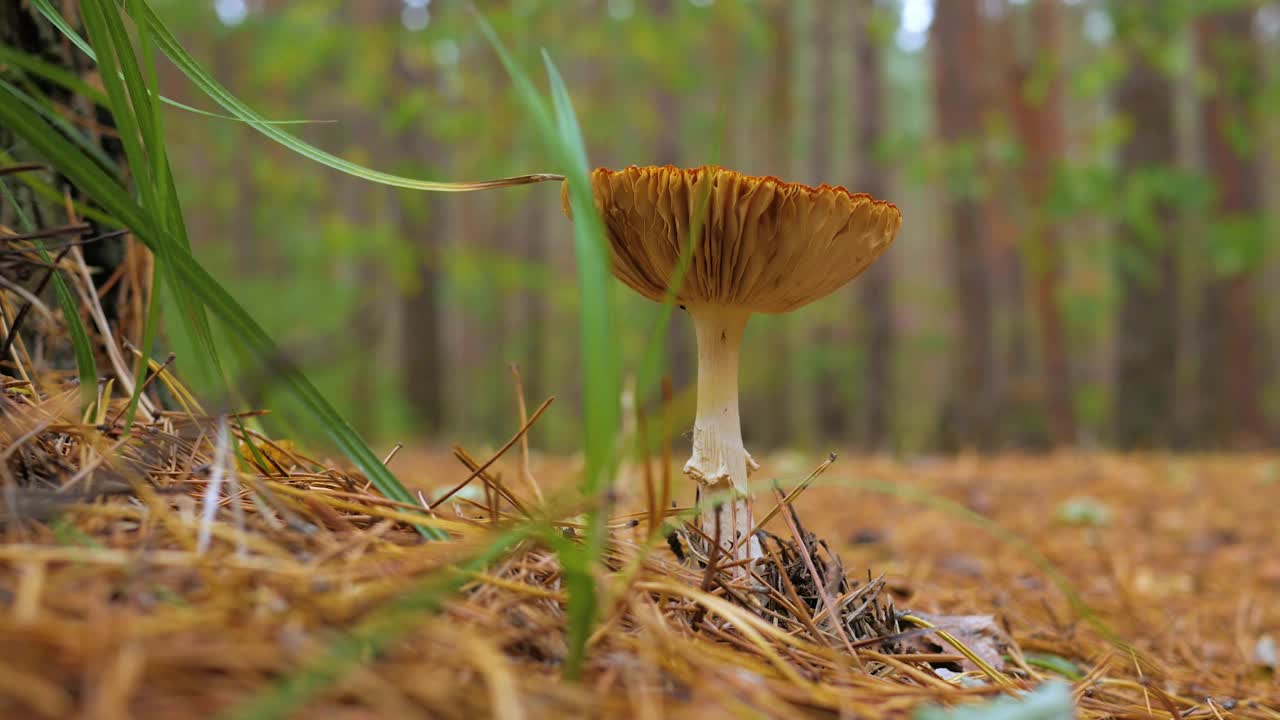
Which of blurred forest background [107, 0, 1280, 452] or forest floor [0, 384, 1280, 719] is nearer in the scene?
forest floor [0, 384, 1280, 719]

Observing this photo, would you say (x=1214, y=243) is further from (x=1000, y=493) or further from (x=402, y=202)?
(x=402, y=202)

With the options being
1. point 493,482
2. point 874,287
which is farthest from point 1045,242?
point 493,482

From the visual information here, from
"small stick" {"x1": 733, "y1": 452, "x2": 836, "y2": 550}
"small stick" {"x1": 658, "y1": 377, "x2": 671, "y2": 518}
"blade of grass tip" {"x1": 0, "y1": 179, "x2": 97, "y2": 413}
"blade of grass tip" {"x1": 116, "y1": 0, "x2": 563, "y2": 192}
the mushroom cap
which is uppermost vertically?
"blade of grass tip" {"x1": 116, "y1": 0, "x2": 563, "y2": 192}

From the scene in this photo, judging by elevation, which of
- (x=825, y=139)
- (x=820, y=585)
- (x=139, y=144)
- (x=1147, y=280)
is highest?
(x=825, y=139)

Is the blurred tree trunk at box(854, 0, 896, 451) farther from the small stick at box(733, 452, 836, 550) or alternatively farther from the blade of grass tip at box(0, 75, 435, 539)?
the blade of grass tip at box(0, 75, 435, 539)

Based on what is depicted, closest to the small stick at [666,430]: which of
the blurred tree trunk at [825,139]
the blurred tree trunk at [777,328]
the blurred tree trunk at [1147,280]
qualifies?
the blurred tree trunk at [1147,280]

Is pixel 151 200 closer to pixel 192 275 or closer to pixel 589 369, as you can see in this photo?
pixel 192 275

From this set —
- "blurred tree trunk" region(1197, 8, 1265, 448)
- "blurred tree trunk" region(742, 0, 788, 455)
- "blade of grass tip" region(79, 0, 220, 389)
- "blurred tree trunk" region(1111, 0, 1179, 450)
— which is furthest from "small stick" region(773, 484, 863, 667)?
"blurred tree trunk" region(742, 0, 788, 455)
